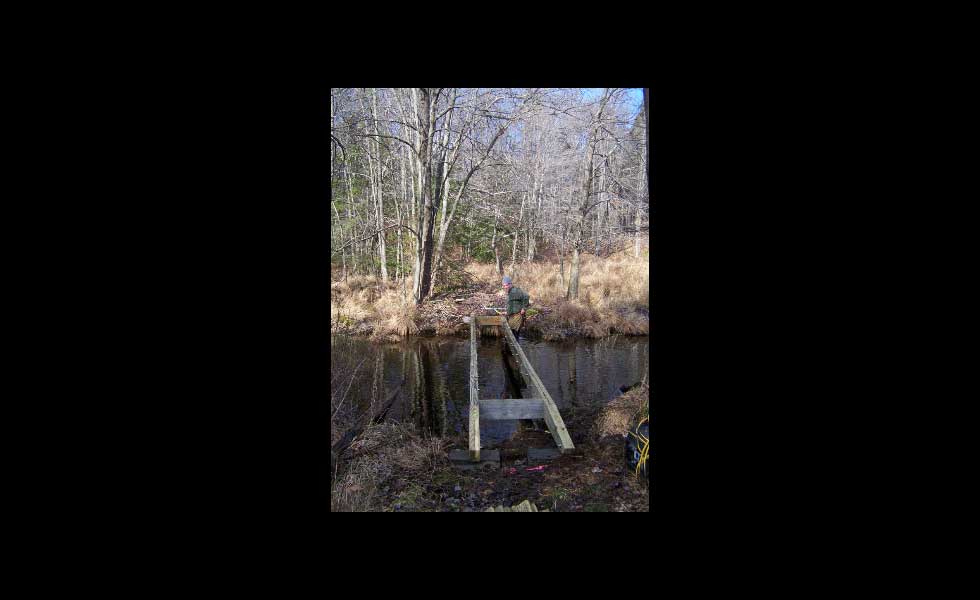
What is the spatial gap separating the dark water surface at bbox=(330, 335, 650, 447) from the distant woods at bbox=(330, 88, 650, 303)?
244 centimetres

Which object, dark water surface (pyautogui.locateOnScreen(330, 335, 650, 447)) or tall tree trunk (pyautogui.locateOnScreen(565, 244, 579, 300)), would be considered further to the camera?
tall tree trunk (pyautogui.locateOnScreen(565, 244, 579, 300))

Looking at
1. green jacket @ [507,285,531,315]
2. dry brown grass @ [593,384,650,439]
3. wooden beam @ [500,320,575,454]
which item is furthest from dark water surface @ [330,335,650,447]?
dry brown grass @ [593,384,650,439]

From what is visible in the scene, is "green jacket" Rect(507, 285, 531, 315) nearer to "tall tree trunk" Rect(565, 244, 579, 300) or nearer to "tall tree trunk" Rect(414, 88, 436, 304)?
"tall tree trunk" Rect(565, 244, 579, 300)

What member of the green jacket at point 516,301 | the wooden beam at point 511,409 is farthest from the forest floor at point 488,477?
the green jacket at point 516,301

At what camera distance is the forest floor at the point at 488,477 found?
3846 millimetres

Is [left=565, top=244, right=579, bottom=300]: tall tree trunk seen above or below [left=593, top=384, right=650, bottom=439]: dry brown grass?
above

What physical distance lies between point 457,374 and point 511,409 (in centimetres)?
279

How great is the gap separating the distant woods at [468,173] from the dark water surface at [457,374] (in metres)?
2.44

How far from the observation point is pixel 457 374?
841 cm

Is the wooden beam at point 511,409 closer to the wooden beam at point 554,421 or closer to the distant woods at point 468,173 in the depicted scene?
the wooden beam at point 554,421

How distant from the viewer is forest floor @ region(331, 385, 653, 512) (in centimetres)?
385

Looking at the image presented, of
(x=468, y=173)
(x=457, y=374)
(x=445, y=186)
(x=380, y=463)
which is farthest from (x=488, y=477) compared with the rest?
(x=445, y=186)
